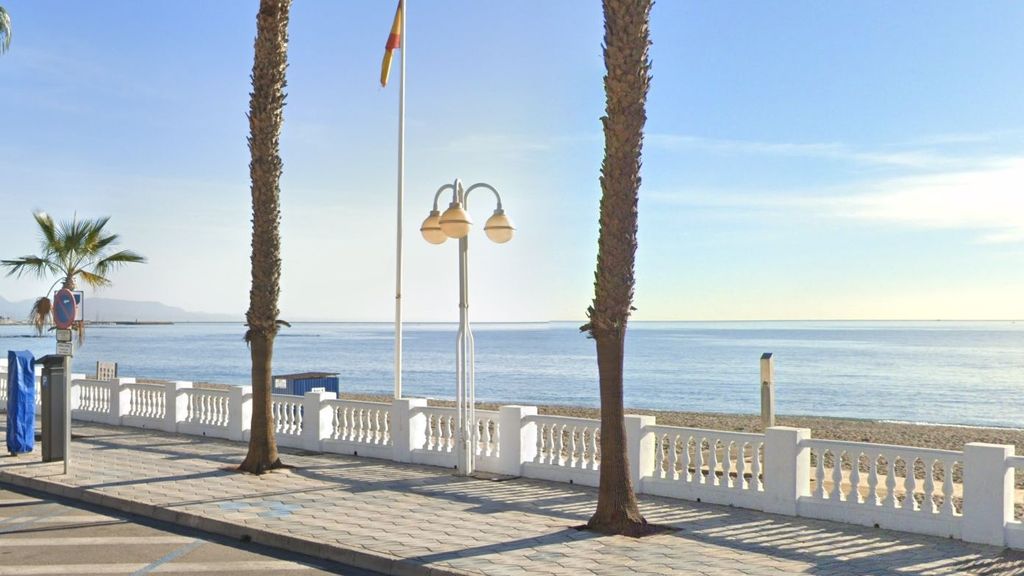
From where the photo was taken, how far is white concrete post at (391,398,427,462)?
631 inches

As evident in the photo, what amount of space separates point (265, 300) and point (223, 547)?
19.3 ft

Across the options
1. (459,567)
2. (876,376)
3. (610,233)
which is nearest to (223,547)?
(459,567)

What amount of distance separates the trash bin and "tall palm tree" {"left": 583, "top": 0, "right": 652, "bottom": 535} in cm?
883

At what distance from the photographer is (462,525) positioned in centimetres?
1075

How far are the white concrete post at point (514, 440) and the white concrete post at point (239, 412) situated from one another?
247 inches

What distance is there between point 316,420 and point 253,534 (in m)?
7.16

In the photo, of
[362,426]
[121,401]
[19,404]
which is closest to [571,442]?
[362,426]

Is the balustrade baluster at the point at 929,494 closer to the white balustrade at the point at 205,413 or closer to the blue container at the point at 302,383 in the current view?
the white balustrade at the point at 205,413

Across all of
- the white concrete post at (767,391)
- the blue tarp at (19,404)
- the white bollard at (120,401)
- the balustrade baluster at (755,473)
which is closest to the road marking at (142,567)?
the balustrade baluster at (755,473)

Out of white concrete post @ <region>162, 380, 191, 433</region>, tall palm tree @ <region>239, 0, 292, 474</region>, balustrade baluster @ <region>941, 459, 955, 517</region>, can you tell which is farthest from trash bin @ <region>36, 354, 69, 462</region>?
balustrade baluster @ <region>941, 459, 955, 517</region>

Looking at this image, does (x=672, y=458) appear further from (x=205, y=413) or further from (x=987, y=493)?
(x=205, y=413)

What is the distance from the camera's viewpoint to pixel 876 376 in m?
88.7

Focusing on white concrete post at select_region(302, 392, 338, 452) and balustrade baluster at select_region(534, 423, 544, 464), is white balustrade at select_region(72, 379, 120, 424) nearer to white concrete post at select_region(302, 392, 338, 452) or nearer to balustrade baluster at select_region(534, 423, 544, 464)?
white concrete post at select_region(302, 392, 338, 452)

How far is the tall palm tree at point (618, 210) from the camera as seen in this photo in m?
10.6
